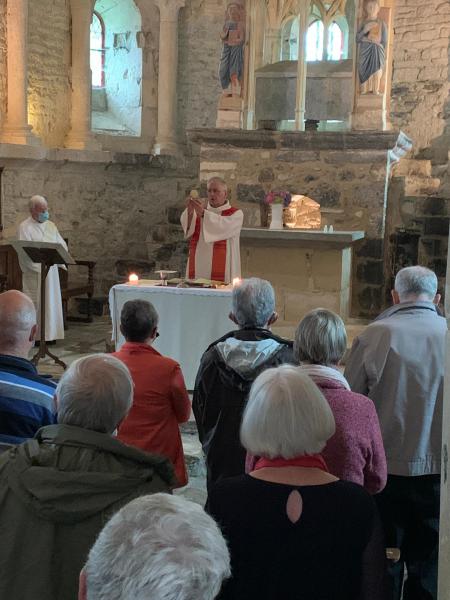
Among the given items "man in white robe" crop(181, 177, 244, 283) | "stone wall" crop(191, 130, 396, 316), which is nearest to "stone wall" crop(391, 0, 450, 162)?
"stone wall" crop(191, 130, 396, 316)

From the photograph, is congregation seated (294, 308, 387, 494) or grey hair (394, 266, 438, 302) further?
grey hair (394, 266, 438, 302)

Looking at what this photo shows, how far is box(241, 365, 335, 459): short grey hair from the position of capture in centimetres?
204

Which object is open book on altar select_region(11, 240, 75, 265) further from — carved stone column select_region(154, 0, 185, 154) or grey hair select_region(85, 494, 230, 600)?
carved stone column select_region(154, 0, 185, 154)

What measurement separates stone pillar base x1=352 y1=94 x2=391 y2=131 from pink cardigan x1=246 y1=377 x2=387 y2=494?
7.12 meters

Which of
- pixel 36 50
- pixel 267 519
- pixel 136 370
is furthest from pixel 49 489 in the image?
pixel 36 50

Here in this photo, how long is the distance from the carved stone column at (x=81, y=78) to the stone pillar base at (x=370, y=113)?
4.92m

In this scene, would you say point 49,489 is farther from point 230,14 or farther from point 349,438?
point 230,14

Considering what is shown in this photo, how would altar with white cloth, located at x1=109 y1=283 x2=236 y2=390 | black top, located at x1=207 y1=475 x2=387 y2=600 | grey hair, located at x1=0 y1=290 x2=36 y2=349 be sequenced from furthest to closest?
1. altar with white cloth, located at x1=109 y1=283 x2=236 y2=390
2. grey hair, located at x1=0 y1=290 x2=36 y2=349
3. black top, located at x1=207 y1=475 x2=387 y2=600

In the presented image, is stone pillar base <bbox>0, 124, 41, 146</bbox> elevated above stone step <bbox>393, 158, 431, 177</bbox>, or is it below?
above

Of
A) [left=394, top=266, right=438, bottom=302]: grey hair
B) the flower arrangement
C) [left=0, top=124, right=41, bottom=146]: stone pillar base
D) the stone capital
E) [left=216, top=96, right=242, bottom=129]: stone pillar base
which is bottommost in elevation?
[left=394, top=266, right=438, bottom=302]: grey hair

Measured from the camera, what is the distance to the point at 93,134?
13.0 m

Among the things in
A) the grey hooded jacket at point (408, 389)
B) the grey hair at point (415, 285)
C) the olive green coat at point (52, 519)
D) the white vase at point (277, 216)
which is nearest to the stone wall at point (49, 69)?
the white vase at point (277, 216)

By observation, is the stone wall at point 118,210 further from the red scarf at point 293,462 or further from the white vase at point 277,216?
the red scarf at point 293,462

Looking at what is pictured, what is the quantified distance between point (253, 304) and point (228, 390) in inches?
16.5
